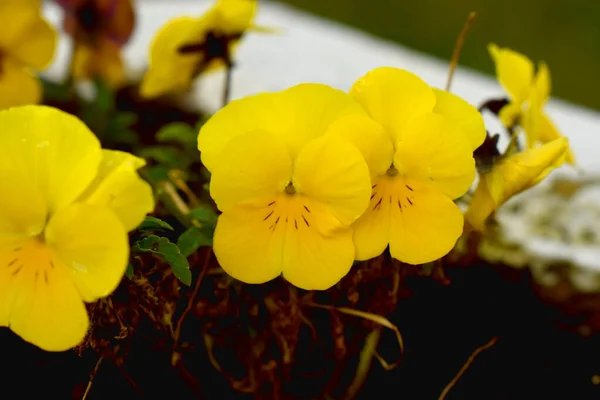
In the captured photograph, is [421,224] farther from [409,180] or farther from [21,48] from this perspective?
[21,48]

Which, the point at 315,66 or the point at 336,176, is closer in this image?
the point at 336,176

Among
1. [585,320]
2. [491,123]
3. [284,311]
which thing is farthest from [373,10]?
[284,311]

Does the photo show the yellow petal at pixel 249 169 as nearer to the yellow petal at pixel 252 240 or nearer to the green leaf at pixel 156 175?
the yellow petal at pixel 252 240

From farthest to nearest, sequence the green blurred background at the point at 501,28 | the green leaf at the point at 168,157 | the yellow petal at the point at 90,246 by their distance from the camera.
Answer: the green blurred background at the point at 501,28
the green leaf at the point at 168,157
the yellow petal at the point at 90,246

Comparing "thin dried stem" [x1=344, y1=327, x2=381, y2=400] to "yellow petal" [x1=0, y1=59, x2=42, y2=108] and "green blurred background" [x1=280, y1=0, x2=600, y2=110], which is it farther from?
"green blurred background" [x1=280, y1=0, x2=600, y2=110]

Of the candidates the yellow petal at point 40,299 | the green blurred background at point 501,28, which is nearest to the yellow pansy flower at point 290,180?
the yellow petal at point 40,299

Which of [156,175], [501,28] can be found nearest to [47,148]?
[156,175]

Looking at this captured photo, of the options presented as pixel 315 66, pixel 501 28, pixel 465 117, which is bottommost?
pixel 501 28
